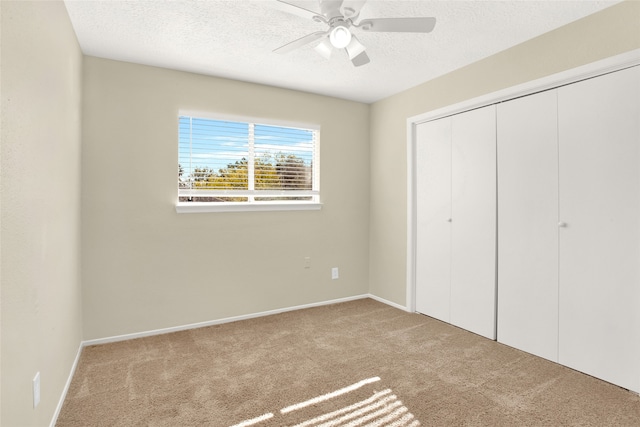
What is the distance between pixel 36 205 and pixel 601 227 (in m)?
3.23

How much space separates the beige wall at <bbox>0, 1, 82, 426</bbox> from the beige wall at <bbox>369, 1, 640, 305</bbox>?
3.00 metres

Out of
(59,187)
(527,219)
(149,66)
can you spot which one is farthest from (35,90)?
(527,219)

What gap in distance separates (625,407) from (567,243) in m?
1.02

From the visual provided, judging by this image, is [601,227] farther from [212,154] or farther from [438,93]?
[212,154]

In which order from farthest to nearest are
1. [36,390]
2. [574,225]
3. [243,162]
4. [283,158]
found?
[283,158]
[243,162]
[574,225]
[36,390]

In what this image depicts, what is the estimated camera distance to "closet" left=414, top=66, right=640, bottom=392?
2225 mm

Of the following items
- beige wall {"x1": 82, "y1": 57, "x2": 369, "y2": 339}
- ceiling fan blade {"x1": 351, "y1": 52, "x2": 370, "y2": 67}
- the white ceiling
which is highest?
the white ceiling

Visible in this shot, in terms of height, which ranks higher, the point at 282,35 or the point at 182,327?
the point at 282,35

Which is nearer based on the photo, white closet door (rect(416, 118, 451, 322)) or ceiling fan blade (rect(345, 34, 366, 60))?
ceiling fan blade (rect(345, 34, 366, 60))

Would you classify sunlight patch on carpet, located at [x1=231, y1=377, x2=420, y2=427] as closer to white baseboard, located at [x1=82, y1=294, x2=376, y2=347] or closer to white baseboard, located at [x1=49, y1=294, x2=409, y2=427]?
white baseboard, located at [x1=49, y1=294, x2=409, y2=427]

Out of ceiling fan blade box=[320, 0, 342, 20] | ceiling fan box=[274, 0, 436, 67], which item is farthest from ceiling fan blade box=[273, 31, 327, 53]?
ceiling fan blade box=[320, 0, 342, 20]

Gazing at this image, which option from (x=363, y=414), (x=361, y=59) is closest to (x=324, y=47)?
(x=361, y=59)

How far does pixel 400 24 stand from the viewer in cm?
197

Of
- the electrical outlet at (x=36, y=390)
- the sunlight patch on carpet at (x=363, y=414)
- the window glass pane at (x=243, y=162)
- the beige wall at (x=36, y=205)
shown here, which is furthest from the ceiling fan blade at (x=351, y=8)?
the electrical outlet at (x=36, y=390)
